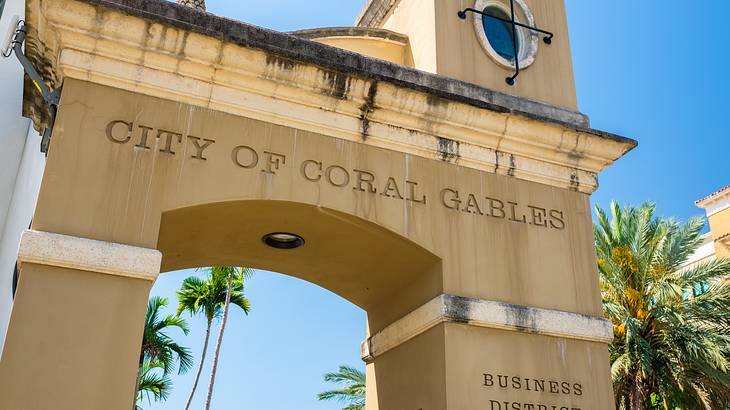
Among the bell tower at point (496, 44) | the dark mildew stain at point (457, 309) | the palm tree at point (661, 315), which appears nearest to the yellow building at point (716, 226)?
the palm tree at point (661, 315)

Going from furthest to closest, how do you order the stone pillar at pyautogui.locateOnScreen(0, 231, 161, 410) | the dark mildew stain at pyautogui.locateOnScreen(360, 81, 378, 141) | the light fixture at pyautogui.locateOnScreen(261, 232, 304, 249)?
the light fixture at pyautogui.locateOnScreen(261, 232, 304, 249) < the dark mildew stain at pyautogui.locateOnScreen(360, 81, 378, 141) < the stone pillar at pyautogui.locateOnScreen(0, 231, 161, 410)

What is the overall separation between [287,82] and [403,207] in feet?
5.08

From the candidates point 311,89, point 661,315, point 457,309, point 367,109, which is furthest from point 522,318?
point 661,315

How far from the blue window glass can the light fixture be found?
3.14 m

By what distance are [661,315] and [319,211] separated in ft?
45.7

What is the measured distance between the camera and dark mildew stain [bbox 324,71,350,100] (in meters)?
6.84

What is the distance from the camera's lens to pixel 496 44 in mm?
8508

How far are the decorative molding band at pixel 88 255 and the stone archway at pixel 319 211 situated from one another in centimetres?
1

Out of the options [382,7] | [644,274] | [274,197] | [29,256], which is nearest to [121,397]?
[29,256]

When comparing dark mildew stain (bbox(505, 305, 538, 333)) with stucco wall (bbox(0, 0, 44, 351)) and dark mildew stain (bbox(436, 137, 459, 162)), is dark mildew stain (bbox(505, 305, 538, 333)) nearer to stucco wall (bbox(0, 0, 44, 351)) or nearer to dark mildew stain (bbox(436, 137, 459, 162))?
dark mildew stain (bbox(436, 137, 459, 162))

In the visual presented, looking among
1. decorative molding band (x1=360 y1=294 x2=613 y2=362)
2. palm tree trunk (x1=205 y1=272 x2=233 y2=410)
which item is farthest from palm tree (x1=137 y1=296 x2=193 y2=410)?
decorative molding band (x1=360 y1=294 x2=613 y2=362)

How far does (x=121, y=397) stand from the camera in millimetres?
5441

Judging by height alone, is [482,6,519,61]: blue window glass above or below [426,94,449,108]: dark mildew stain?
above

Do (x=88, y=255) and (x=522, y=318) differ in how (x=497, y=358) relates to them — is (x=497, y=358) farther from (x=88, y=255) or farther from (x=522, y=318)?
(x=88, y=255)
